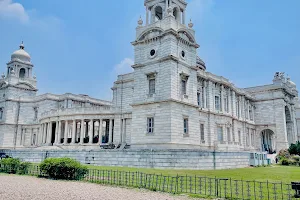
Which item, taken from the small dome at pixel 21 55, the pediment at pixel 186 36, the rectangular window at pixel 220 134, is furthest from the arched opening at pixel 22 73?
the rectangular window at pixel 220 134

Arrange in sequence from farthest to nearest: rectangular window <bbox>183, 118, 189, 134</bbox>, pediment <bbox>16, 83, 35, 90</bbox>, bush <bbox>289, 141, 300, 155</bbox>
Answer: pediment <bbox>16, 83, 35, 90</bbox> → bush <bbox>289, 141, 300, 155</bbox> → rectangular window <bbox>183, 118, 189, 134</bbox>

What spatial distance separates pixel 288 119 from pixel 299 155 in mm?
20126

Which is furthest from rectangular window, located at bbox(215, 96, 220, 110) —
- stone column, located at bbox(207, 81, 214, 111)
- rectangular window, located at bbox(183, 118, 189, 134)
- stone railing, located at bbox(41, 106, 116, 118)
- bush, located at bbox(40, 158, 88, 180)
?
bush, located at bbox(40, 158, 88, 180)

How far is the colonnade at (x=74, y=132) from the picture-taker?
136 ft

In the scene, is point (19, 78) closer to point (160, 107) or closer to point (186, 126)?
point (160, 107)

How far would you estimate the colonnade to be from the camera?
136 feet

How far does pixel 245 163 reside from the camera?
27.7 m

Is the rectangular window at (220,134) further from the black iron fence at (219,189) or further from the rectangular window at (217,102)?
the black iron fence at (219,189)

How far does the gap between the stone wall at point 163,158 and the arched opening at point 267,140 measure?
27.2 metres

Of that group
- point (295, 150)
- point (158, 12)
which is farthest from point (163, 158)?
point (295, 150)

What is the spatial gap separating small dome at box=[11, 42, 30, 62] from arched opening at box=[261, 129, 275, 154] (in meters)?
52.3

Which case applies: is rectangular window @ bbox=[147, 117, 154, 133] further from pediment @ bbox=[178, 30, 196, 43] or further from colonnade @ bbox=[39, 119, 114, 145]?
colonnade @ bbox=[39, 119, 114, 145]

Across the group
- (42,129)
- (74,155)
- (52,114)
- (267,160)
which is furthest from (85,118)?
(267,160)

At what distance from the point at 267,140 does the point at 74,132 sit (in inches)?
1471
